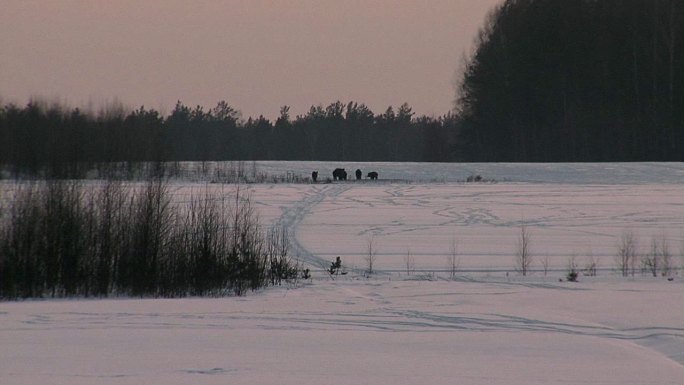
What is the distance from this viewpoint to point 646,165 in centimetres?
5059

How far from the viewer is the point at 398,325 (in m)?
12.0

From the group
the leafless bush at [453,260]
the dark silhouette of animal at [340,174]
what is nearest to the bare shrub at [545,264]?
the leafless bush at [453,260]

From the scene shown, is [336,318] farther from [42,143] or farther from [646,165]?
[646,165]

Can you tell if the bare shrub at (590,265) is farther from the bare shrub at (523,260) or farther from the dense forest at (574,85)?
the dense forest at (574,85)

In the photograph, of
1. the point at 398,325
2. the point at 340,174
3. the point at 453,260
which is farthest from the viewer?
the point at 340,174

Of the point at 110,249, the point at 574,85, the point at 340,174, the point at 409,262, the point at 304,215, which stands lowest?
the point at 409,262

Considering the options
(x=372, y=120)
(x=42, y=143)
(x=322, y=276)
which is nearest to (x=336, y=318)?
(x=322, y=276)

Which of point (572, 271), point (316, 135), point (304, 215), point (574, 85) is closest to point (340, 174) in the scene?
point (304, 215)

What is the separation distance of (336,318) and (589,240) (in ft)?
45.2

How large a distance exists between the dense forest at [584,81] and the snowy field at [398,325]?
37.0 m

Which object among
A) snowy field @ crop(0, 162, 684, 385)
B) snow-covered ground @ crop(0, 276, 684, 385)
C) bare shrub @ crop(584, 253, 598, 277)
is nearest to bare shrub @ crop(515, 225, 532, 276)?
snowy field @ crop(0, 162, 684, 385)

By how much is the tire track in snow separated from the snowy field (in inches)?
6.8

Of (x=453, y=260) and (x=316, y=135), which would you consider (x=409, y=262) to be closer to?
A: (x=453, y=260)

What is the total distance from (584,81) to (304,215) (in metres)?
38.5
